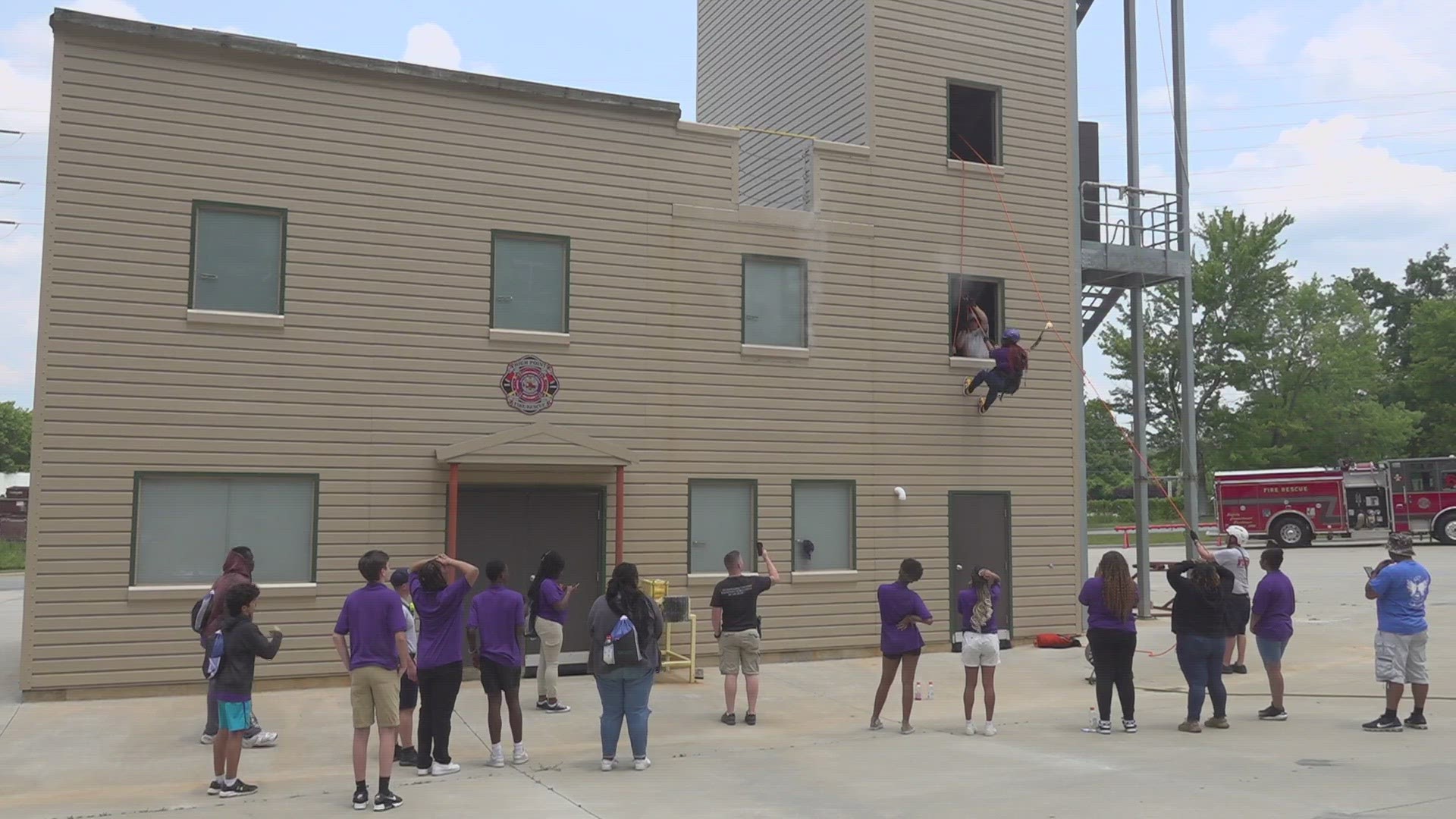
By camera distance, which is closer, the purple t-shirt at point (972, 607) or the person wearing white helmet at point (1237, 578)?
the purple t-shirt at point (972, 607)

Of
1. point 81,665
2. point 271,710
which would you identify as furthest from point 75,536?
point 271,710

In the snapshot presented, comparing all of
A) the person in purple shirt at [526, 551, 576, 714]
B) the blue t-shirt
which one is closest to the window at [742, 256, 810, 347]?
the person in purple shirt at [526, 551, 576, 714]

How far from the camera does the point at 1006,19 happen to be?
1719cm

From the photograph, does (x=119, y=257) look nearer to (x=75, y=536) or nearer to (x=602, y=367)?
(x=75, y=536)

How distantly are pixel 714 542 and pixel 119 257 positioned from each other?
7595 millimetres

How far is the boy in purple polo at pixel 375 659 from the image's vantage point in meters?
7.99

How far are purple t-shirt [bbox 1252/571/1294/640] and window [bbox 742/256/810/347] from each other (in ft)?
21.5

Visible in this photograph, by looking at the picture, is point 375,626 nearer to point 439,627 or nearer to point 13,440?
point 439,627

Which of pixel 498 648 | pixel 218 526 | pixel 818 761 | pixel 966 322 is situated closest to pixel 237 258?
pixel 218 526

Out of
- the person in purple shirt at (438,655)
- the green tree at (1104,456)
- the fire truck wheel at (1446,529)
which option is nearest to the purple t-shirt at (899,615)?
the person in purple shirt at (438,655)

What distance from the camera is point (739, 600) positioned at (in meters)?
11.0

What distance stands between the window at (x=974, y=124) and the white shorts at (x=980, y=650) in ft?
28.1

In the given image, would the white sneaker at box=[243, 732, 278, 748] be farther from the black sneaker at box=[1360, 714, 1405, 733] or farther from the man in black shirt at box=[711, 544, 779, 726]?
the black sneaker at box=[1360, 714, 1405, 733]

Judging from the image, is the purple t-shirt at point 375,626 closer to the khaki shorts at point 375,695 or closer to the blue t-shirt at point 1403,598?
the khaki shorts at point 375,695
